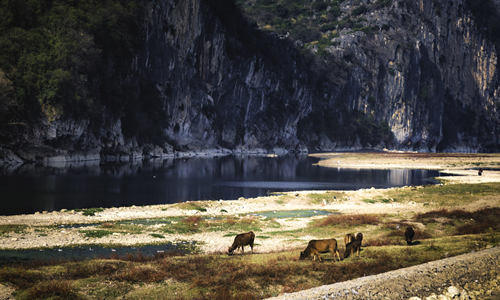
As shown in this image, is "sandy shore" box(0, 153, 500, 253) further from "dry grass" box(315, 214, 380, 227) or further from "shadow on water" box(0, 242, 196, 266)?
"dry grass" box(315, 214, 380, 227)

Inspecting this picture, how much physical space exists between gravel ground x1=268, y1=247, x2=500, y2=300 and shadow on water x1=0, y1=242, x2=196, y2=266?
11.4 m

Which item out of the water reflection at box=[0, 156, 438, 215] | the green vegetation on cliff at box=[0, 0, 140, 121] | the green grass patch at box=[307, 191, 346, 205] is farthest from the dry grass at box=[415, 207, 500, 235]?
the green vegetation on cliff at box=[0, 0, 140, 121]

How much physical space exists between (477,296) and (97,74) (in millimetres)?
100568

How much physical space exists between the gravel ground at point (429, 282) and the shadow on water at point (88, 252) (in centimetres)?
1136

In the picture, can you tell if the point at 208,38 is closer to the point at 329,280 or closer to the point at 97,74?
the point at 97,74

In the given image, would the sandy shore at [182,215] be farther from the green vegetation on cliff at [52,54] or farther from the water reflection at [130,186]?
the green vegetation on cliff at [52,54]

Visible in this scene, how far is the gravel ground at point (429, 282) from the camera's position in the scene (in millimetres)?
16578

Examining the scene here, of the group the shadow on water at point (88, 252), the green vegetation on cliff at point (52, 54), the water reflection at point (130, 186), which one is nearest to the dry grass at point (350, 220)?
the shadow on water at point (88, 252)

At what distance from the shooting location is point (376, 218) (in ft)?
125

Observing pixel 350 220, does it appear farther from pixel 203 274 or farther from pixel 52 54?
pixel 52 54

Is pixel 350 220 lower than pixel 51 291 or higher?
lower

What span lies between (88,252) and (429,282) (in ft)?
60.4

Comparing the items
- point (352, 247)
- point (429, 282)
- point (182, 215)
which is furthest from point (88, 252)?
point (429, 282)

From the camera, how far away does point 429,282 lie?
1862 cm
